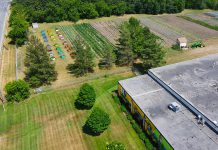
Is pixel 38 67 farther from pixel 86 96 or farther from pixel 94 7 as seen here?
pixel 94 7

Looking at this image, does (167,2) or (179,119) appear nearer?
(179,119)

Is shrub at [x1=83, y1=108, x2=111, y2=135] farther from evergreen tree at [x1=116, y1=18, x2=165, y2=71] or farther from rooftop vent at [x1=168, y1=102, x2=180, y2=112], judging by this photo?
evergreen tree at [x1=116, y1=18, x2=165, y2=71]

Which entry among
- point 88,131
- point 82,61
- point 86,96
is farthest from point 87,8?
point 88,131

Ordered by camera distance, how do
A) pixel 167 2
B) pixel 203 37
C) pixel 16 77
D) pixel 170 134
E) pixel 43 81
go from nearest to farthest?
pixel 170 134, pixel 43 81, pixel 16 77, pixel 203 37, pixel 167 2

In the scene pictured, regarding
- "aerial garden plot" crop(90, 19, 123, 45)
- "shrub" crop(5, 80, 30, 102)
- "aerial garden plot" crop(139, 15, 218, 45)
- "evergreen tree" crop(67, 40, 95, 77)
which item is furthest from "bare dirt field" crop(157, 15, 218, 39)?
"shrub" crop(5, 80, 30, 102)

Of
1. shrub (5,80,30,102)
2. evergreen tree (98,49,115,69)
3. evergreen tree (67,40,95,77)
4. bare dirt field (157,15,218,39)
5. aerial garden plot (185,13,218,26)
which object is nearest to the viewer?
shrub (5,80,30,102)

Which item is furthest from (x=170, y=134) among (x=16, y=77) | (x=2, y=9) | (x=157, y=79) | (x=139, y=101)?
(x=2, y=9)

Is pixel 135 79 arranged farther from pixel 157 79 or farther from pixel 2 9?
pixel 2 9
